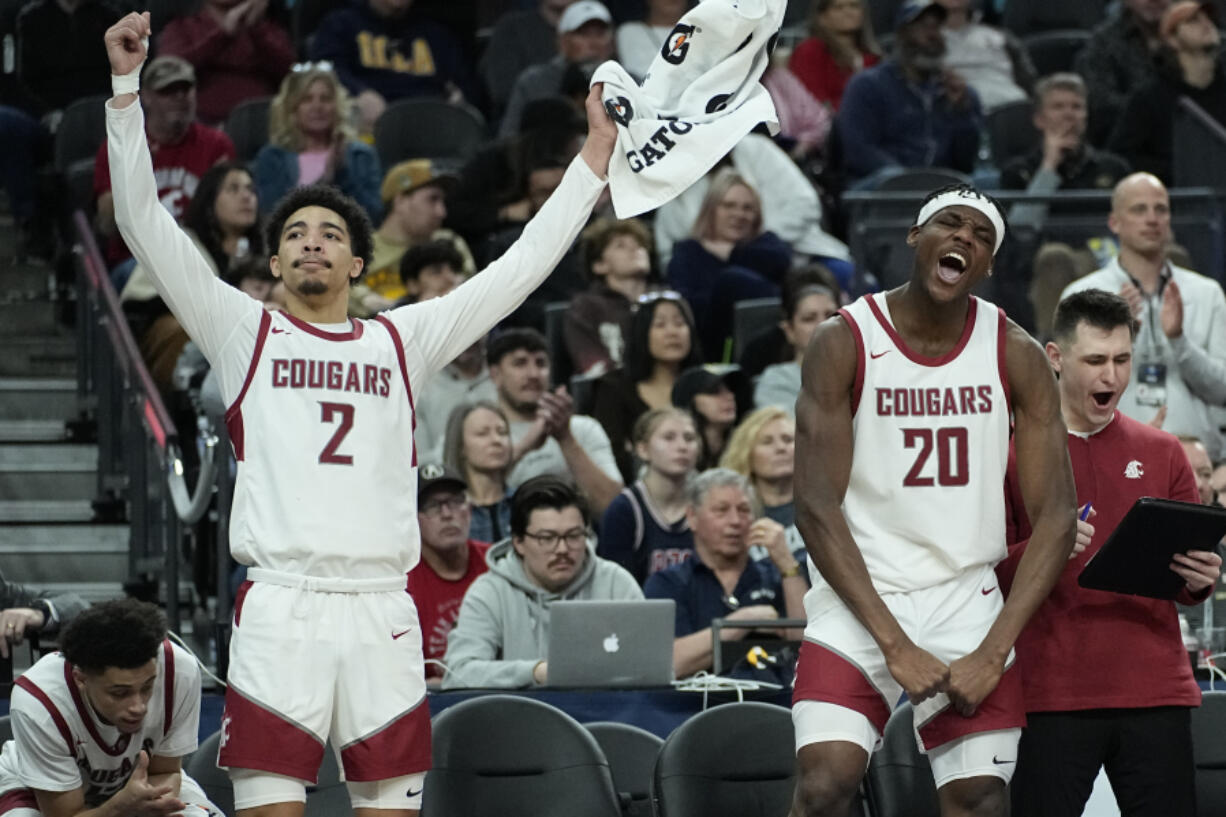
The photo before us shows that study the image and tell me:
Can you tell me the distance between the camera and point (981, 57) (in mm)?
13633

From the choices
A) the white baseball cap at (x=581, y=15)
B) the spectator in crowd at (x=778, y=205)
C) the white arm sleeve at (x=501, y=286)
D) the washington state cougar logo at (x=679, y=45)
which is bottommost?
the white arm sleeve at (x=501, y=286)

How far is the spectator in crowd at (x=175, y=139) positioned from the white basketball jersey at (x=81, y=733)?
16.6 feet

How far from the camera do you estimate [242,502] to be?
5.24 m

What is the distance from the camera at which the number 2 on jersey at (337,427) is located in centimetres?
519

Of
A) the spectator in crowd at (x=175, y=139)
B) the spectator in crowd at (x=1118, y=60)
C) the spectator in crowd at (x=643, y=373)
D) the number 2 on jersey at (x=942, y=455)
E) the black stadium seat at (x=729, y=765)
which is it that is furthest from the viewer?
the spectator in crowd at (x=1118, y=60)

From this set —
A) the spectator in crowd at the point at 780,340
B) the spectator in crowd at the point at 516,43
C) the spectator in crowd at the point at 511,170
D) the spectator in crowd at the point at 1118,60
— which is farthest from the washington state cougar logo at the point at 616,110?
the spectator in crowd at the point at 1118,60

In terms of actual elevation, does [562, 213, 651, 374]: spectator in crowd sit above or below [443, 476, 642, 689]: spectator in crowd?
above

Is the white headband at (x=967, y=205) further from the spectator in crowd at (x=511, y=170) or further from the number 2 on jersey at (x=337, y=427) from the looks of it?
the spectator in crowd at (x=511, y=170)

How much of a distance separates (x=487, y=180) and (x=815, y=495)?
645cm

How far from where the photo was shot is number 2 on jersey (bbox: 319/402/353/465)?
204 inches

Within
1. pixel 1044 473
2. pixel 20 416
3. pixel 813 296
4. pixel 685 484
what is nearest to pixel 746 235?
pixel 813 296

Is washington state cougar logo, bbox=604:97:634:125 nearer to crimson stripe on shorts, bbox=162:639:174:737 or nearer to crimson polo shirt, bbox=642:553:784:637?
crimson stripe on shorts, bbox=162:639:174:737

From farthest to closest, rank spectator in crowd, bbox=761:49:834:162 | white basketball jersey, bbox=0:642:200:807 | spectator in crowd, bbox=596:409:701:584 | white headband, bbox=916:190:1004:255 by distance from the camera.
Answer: spectator in crowd, bbox=761:49:834:162, spectator in crowd, bbox=596:409:701:584, white basketball jersey, bbox=0:642:200:807, white headband, bbox=916:190:1004:255

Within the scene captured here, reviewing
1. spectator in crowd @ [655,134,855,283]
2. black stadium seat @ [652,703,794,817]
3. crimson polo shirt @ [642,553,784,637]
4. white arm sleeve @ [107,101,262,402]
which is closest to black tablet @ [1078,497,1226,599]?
black stadium seat @ [652,703,794,817]
